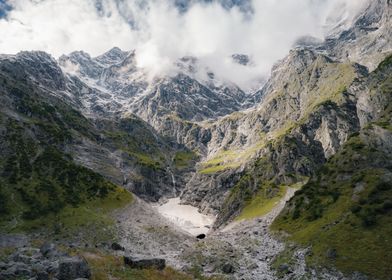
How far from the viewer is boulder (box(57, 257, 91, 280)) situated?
37.5 m

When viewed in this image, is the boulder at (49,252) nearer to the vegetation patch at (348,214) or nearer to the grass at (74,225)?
the vegetation patch at (348,214)

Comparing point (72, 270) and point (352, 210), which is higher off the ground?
point (352, 210)

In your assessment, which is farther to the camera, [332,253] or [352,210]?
[352,210]

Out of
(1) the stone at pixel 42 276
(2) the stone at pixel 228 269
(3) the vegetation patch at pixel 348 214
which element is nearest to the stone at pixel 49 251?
(1) the stone at pixel 42 276

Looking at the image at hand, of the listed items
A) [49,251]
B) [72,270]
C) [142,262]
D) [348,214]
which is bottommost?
[72,270]

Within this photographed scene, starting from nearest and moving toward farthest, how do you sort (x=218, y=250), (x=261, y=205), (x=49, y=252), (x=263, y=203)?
(x=49, y=252)
(x=218, y=250)
(x=261, y=205)
(x=263, y=203)

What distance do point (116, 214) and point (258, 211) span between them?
63740mm

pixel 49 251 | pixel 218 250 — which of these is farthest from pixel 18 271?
pixel 218 250

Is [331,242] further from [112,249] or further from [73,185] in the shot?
[73,185]

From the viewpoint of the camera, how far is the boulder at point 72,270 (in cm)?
3750

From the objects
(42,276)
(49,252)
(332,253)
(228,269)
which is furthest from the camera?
(228,269)

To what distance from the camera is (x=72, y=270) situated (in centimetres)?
3794

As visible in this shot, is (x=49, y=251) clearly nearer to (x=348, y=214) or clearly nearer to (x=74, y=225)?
(x=348, y=214)

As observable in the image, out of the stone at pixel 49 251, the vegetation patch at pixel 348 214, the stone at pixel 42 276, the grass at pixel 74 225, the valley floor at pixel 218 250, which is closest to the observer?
the stone at pixel 42 276
